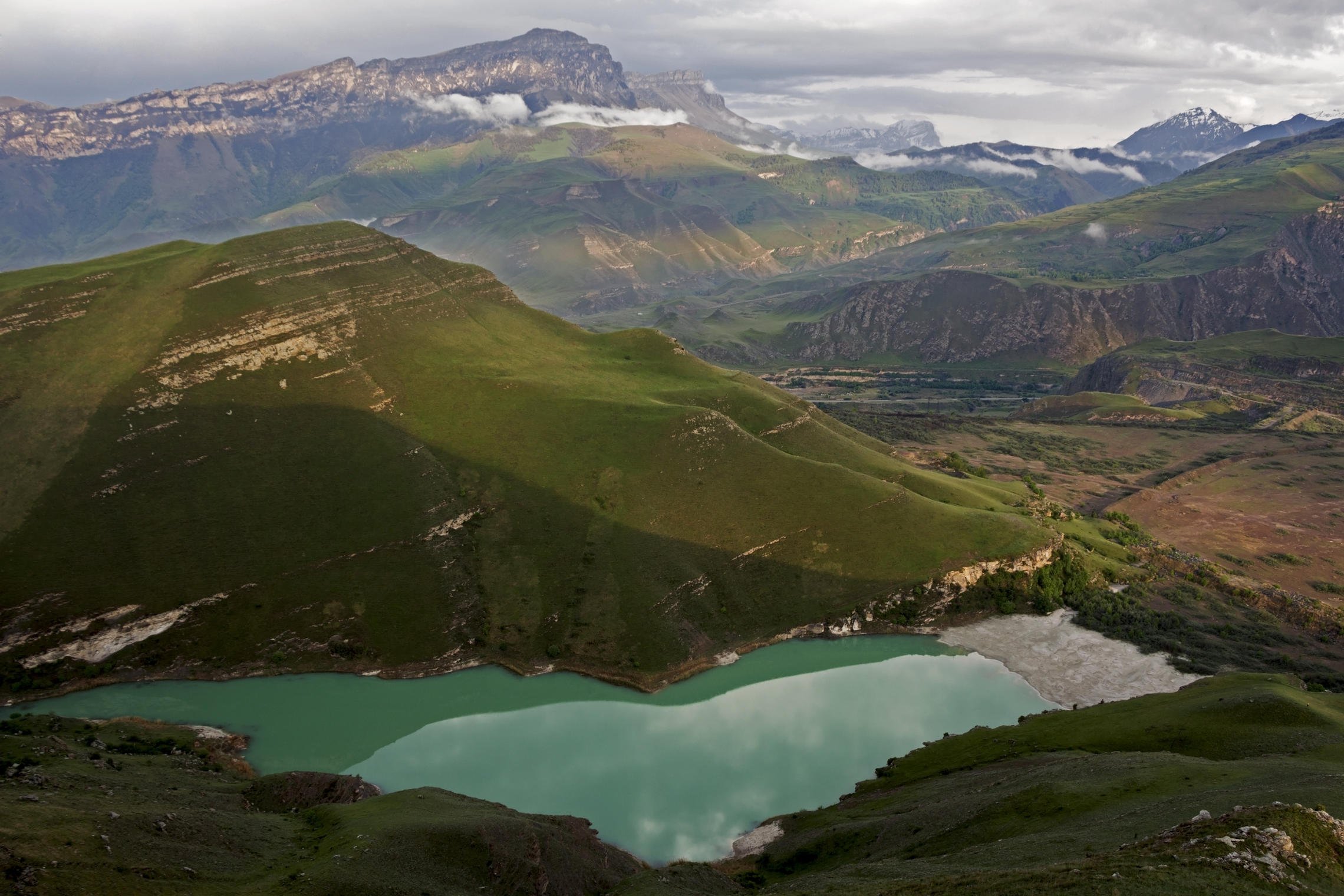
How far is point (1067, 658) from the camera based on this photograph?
103000mm

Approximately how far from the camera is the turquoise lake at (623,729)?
75.0 m

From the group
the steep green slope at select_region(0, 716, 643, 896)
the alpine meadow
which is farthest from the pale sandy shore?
the steep green slope at select_region(0, 716, 643, 896)

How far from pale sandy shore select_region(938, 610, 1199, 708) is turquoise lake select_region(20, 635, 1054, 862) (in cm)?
275

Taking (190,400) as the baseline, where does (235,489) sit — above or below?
below

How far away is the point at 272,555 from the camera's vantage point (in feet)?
346

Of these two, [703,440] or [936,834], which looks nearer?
[936,834]

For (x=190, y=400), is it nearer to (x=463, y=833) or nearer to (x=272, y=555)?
(x=272, y=555)

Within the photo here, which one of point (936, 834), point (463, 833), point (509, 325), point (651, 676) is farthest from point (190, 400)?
point (936, 834)

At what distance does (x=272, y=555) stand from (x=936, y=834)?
8558cm

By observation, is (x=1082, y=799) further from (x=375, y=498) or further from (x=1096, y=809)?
(x=375, y=498)

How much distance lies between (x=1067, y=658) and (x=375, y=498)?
93.9m

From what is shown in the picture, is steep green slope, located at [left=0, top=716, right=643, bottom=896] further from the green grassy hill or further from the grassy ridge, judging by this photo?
the grassy ridge

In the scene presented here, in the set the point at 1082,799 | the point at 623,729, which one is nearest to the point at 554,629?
the point at 623,729

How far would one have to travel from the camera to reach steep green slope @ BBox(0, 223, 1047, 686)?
324ft
